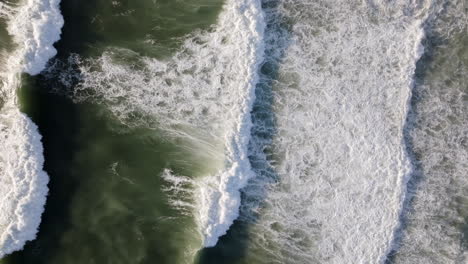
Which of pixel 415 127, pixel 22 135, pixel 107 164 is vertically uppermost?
pixel 415 127

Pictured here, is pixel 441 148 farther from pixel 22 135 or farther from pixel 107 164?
pixel 22 135

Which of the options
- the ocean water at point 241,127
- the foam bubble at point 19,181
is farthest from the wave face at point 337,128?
the foam bubble at point 19,181

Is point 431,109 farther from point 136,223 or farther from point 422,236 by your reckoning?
point 136,223

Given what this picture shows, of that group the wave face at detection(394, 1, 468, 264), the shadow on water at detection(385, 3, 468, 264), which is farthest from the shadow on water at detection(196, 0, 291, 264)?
the wave face at detection(394, 1, 468, 264)

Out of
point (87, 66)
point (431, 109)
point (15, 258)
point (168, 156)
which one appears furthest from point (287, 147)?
point (15, 258)

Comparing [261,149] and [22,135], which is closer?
[22,135]

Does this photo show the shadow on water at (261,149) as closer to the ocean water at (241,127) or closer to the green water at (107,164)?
the ocean water at (241,127)

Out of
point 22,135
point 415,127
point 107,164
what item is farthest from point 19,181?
point 415,127
